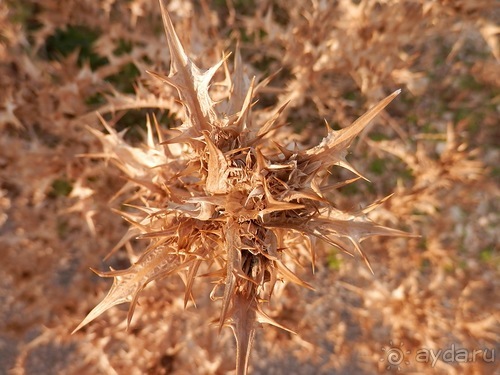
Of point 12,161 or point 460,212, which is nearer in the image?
point 12,161

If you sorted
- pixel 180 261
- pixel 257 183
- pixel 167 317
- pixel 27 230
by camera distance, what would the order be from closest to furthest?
1. pixel 257 183
2. pixel 180 261
3. pixel 167 317
4. pixel 27 230

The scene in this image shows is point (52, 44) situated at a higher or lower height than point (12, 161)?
higher

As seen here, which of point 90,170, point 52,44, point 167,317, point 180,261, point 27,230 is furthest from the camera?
point 52,44

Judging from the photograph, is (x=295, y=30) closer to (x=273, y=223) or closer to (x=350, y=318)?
(x=273, y=223)

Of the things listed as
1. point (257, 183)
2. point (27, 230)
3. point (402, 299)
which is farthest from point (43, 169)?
point (402, 299)
